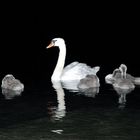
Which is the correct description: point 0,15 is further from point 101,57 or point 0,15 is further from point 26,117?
point 26,117

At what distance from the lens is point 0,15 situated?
155 feet

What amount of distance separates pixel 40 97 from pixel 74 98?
0.97m

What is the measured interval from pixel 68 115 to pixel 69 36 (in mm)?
25511

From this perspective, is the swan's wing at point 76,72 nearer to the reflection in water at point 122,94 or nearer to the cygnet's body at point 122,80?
the cygnet's body at point 122,80

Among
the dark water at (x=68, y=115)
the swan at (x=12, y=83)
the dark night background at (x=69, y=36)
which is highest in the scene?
the dark night background at (x=69, y=36)

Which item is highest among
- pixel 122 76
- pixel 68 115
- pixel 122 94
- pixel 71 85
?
pixel 122 76

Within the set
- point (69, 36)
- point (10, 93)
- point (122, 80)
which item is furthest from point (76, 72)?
point (69, 36)

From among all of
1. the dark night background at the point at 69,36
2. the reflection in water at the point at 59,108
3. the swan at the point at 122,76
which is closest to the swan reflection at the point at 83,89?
the reflection in water at the point at 59,108

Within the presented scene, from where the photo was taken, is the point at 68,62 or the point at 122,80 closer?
the point at 122,80

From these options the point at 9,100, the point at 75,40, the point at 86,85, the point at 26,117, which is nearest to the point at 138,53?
the point at 75,40

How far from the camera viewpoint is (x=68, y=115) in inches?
611

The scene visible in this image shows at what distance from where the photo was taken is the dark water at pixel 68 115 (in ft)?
44.6

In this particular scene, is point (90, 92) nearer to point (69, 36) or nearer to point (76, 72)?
point (76, 72)

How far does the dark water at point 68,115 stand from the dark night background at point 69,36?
12.5 feet
